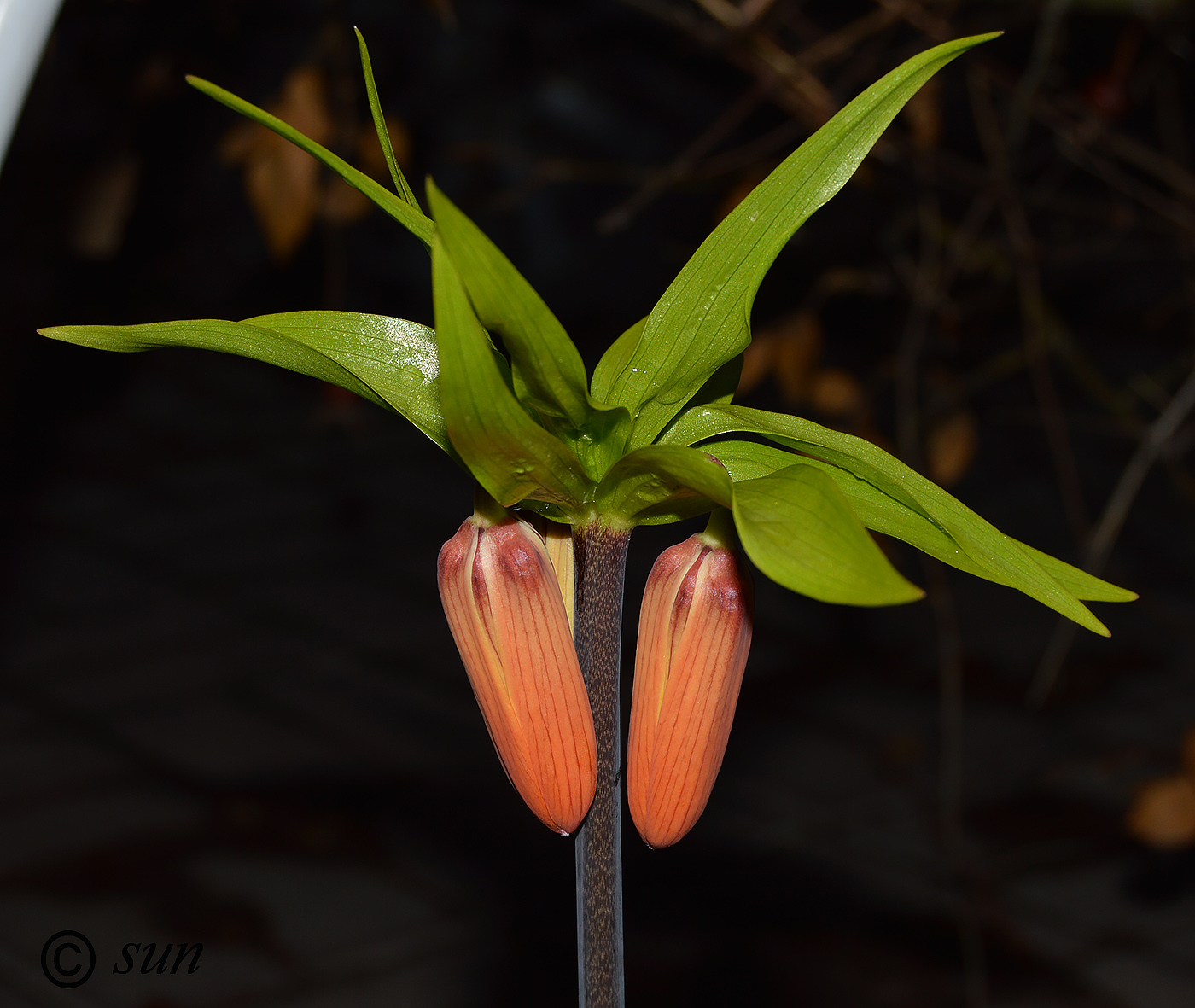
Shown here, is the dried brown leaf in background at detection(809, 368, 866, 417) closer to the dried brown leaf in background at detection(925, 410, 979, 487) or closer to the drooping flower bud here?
the dried brown leaf in background at detection(925, 410, 979, 487)

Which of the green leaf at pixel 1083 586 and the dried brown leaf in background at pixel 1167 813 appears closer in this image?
the green leaf at pixel 1083 586

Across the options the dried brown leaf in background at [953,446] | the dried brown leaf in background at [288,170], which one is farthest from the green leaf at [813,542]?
the dried brown leaf in background at [953,446]

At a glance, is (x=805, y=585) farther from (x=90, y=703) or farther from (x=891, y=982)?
(x=90, y=703)

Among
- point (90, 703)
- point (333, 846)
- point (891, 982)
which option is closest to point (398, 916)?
point (333, 846)

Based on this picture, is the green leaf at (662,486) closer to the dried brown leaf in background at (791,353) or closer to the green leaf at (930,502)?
the green leaf at (930,502)

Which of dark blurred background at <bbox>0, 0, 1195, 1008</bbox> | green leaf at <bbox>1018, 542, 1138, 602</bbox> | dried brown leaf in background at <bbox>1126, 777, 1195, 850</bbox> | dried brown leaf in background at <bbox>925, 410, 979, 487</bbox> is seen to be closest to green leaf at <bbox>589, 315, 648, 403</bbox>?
green leaf at <bbox>1018, 542, 1138, 602</bbox>

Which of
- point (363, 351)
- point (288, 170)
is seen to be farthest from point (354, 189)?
point (363, 351)

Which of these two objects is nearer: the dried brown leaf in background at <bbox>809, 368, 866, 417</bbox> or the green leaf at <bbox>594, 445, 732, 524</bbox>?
the green leaf at <bbox>594, 445, 732, 524</bbox>
